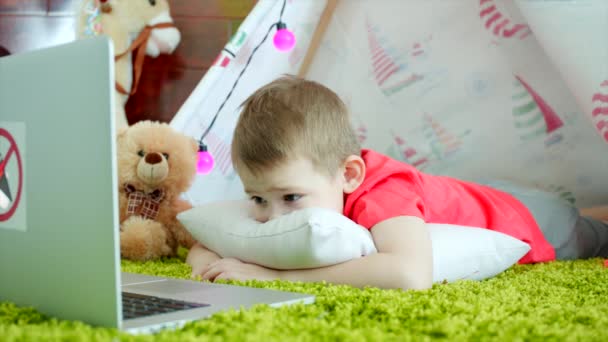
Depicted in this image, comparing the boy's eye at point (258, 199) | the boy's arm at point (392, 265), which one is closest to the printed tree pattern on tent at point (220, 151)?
the boy's eye at point (258, 199)

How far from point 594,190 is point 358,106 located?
2.10 ft

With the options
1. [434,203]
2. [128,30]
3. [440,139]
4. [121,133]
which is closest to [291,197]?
[434,203]

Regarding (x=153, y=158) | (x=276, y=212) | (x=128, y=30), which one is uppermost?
(x=128, y=30)

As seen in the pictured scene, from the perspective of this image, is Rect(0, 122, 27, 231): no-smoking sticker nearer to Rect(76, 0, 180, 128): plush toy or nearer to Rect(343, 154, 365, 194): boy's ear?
Rect(343, 154, 365, 194): boy's ear

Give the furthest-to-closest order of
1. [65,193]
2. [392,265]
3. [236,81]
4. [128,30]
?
[128,30] → [236,81] → [392,265] → [65,193]

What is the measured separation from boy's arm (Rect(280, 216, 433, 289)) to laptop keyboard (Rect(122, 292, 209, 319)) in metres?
0.27

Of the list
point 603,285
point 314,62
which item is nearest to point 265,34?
point 314,62

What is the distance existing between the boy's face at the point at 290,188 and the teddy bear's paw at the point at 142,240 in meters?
0.38

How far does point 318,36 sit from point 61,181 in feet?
4.79

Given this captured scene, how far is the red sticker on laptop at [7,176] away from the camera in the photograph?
0.66 metres

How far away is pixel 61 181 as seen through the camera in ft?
2.00

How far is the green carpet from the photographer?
603 mm

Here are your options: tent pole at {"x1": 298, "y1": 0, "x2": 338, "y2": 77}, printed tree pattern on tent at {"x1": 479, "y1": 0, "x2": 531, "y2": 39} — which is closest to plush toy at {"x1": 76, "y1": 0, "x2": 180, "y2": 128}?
tent pole at {"x1": 298, "y1": 0, "x2": 338, "y2": 77}

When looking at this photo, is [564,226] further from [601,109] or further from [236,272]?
[236,272]
